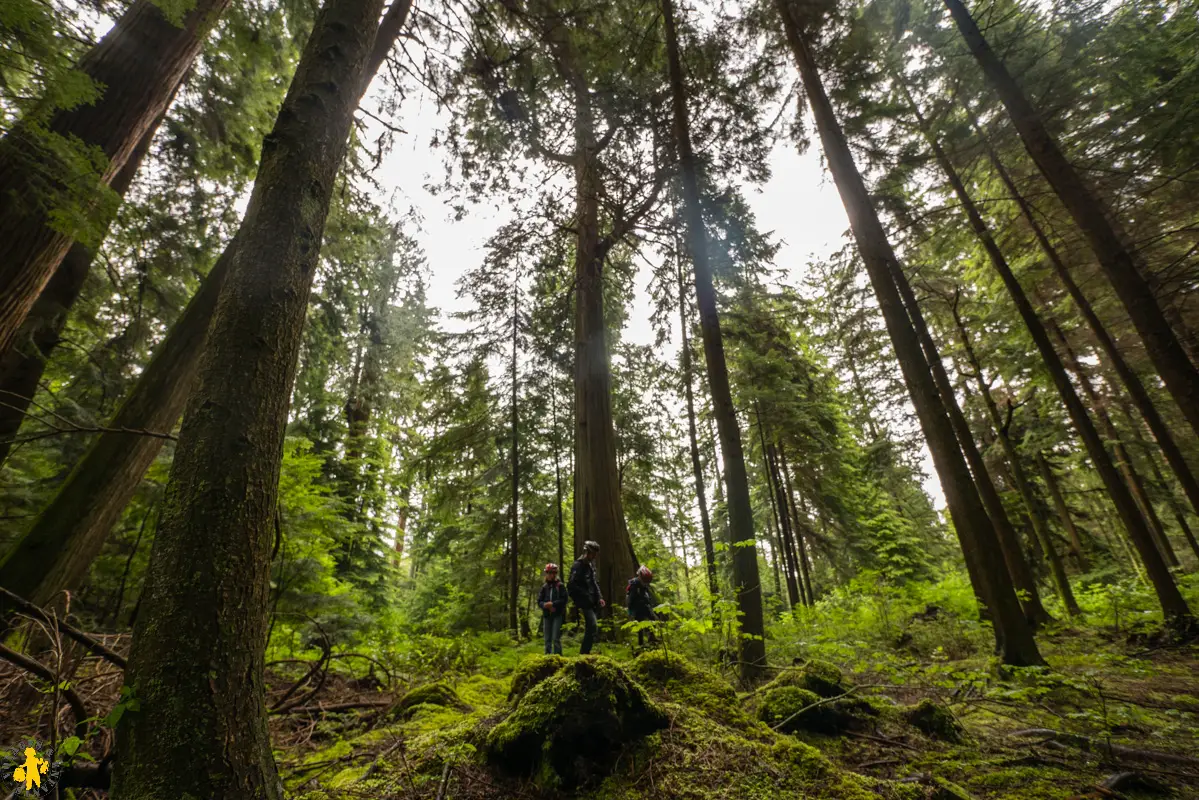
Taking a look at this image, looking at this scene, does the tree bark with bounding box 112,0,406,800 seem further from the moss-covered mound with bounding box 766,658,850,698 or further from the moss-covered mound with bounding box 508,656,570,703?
the moss-covered mound with bounding box 766,658,850,698

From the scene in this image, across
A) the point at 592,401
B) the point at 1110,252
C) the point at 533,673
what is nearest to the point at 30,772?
the point at 533,673

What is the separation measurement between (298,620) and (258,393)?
5748 millimetres

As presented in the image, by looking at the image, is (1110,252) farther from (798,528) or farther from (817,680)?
(798,528)

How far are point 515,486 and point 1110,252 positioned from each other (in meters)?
11.9

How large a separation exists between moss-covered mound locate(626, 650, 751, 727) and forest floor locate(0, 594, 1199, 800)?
0.5 inches

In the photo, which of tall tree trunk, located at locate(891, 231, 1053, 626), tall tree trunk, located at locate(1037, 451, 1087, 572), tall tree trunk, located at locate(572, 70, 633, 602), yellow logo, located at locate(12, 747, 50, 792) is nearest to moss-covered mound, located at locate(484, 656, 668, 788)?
yellow logo, located at locate(12, 747, 50, 792)

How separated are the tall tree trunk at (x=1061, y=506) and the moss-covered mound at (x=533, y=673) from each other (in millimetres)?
15196

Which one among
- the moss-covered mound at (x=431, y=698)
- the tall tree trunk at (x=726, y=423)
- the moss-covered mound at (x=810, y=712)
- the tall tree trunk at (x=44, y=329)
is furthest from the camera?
the tall tree trunk at (x=726, y=423)

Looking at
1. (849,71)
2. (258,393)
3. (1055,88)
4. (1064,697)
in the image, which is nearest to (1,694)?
(258,393)

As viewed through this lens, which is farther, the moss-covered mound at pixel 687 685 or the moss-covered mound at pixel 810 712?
the moss-covered mound at pixel 810 712

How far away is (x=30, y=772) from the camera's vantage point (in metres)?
1.45

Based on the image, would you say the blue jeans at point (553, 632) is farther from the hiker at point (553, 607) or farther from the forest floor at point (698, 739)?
the forest floor at point (698, 739)

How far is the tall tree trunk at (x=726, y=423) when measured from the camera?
5.68m

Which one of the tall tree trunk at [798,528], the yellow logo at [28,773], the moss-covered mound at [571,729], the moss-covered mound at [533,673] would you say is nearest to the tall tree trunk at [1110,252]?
the moss-covered mound at [571,729]
